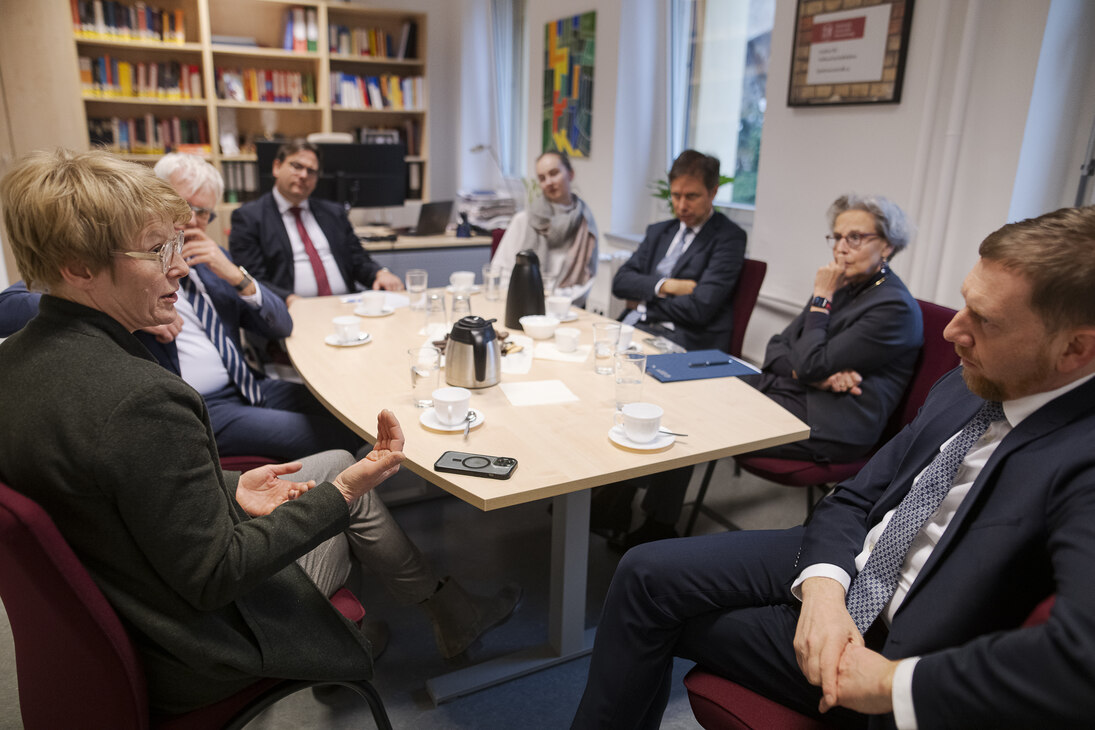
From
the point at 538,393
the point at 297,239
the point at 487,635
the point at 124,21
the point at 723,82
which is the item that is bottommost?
the point at 487,635

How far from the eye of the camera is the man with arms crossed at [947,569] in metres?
0.91

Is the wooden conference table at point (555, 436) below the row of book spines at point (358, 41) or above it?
below

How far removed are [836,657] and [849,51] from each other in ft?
9.11

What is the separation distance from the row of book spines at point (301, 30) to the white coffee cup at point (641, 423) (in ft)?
16.8

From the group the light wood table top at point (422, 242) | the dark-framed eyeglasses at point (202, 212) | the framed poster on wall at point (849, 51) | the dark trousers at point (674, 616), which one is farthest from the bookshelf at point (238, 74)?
the dark trousers at point (674, 616)

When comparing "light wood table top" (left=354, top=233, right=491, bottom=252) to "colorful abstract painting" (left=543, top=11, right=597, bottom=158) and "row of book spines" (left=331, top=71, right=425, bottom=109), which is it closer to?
"colorful abstract painting" (left=543, top=11, right=597, bottom=158)

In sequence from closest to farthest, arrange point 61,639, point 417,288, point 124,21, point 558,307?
point 61,639 → point 558,307 → point 417,288 → point 124,21

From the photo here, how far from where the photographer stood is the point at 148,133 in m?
5.42

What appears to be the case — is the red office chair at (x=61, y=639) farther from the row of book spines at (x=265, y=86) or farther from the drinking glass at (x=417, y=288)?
the row of book spines at (x=265, y=86)

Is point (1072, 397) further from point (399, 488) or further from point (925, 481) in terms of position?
point (399, 488)

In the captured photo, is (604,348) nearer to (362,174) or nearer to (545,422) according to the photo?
(545,422)

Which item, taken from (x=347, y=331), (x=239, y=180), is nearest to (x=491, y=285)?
(x=347, y=331)

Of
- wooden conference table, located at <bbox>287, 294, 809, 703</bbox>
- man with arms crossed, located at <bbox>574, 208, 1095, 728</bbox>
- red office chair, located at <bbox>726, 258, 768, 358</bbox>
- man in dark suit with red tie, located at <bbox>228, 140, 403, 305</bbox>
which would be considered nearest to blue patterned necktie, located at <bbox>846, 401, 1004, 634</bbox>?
man with arms crossed, located at <bbox>574, 208, 1095, 728</bbox>

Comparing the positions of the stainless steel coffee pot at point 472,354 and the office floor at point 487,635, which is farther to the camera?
the stainless steel coffee pot at point 472,354
